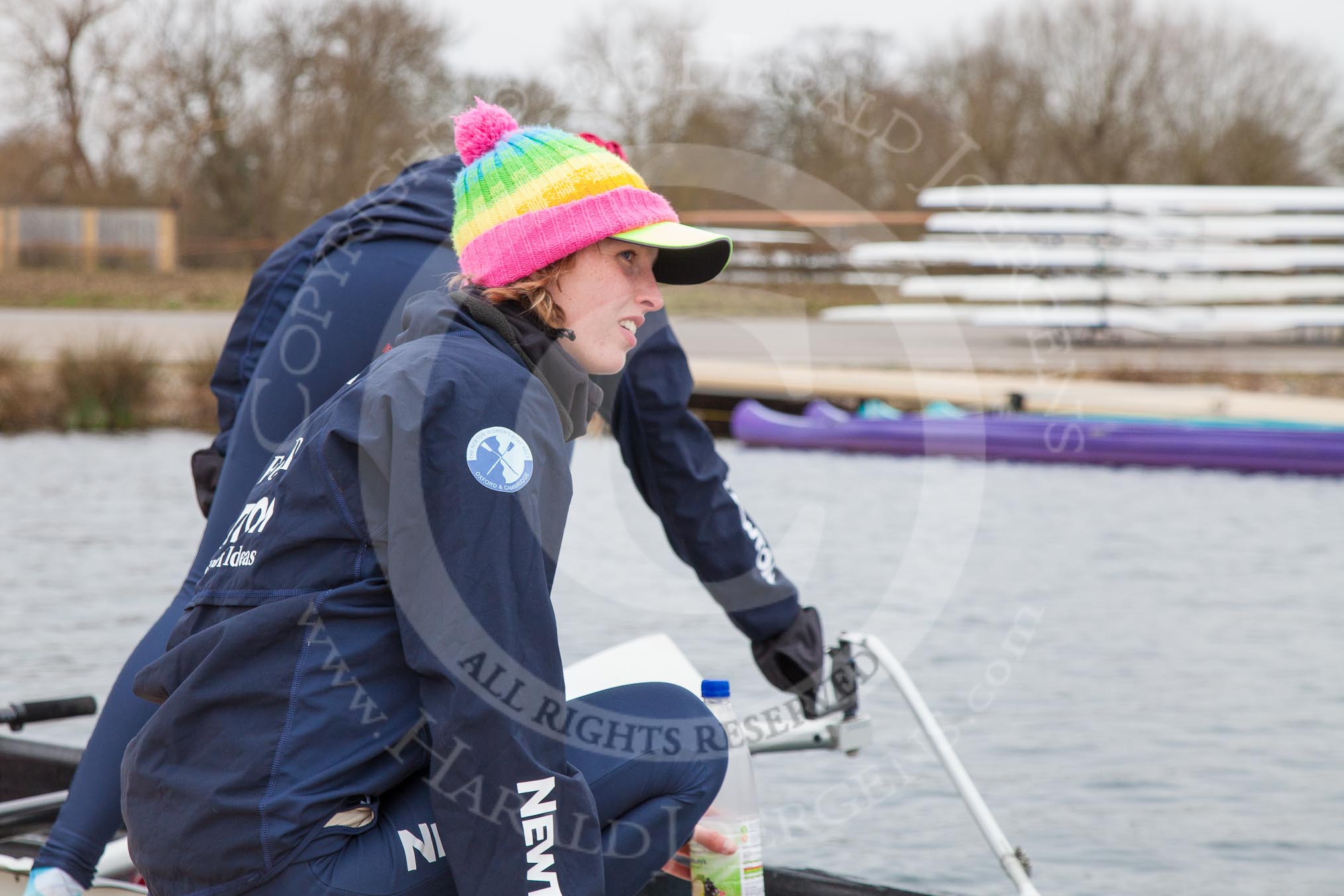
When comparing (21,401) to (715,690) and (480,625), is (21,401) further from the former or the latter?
(480,625)

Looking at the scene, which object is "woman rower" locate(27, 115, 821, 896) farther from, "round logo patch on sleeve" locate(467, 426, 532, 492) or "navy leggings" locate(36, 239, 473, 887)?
"round logo patch on sleeve" locate(467, 426, 532, 492)

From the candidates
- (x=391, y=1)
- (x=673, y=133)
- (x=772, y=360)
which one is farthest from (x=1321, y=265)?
(x=673, y=133)

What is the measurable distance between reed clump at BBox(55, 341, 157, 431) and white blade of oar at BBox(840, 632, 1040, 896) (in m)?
11.4

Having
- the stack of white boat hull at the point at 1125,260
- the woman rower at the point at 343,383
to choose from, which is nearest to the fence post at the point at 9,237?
the stack of white boat hull at the point at 1125,260

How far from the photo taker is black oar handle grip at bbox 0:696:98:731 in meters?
3.19

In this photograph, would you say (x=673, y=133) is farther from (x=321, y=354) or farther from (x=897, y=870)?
(x=321, y=354)

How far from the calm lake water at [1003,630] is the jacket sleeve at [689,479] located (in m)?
1.32

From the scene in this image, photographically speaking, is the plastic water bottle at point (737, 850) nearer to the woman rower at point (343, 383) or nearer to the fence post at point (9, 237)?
the woman rower at point (343, 383)

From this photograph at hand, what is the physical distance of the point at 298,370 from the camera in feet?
8.29

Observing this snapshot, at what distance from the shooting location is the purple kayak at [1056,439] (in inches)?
446

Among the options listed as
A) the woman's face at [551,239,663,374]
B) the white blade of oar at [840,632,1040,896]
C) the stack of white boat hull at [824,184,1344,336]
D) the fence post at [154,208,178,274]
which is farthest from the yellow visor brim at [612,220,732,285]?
the fence post at [154,208,178,274]

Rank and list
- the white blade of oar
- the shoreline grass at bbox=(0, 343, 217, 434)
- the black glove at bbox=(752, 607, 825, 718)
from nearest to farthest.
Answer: the black glove at bbox=(752, 607, 825, 718) → the white blade of oar → the shoreline grass at bbox=(0, 343, 217, 434)

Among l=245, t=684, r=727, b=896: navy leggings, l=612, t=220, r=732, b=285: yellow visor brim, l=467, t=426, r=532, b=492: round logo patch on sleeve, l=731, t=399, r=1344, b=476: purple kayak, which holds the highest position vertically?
l=731, t=399, r=1344, b=476: purple kayak

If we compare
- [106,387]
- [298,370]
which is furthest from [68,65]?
[298,370]
